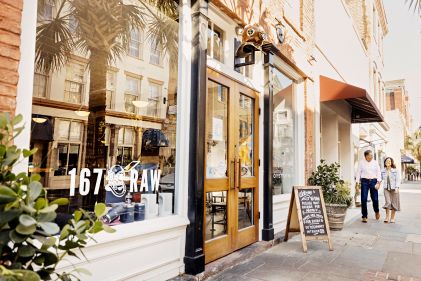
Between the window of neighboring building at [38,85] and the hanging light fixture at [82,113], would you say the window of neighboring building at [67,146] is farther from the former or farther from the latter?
the window of neighboring building at [38,85]

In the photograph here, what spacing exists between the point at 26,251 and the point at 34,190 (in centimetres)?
21

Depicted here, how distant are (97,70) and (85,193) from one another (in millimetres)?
3332

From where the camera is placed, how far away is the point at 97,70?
19.4ft

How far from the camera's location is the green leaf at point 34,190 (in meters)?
1.09

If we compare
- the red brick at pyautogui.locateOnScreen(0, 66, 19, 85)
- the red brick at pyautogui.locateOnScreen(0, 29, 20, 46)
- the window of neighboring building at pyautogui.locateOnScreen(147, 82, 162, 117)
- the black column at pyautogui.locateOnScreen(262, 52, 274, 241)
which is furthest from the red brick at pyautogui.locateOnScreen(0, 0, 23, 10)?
the black column at pyautogui.locateOnScreen(262, 52, 274, 241)

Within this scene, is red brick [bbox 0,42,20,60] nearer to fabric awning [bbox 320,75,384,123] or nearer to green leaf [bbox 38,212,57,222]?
green leaf [bbox 38,212,57,222]

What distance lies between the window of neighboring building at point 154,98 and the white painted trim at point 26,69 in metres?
2.29

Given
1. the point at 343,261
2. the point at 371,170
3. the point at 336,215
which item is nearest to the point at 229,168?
the point at 343,261

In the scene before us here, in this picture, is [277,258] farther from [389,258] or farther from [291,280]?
[389,258]

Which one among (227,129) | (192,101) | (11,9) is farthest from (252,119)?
(11,9)

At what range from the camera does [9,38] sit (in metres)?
2.12

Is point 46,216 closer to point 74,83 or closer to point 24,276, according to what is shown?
point 24,276

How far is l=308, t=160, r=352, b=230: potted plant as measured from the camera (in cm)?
641

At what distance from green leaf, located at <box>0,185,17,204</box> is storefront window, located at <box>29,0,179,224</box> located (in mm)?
1910
